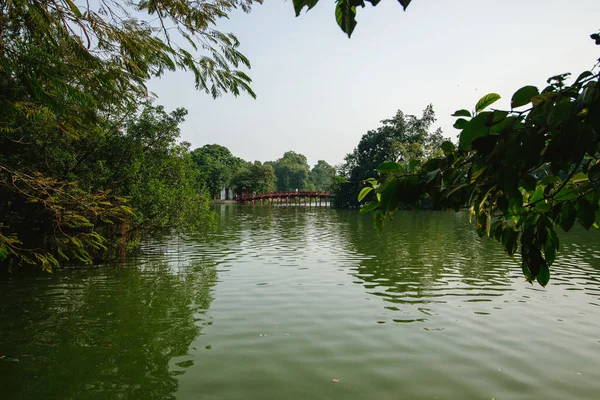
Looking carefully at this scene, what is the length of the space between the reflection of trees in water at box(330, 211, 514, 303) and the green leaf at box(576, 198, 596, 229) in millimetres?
7558

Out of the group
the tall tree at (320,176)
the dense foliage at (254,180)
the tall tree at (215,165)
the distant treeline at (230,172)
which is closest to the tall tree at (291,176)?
the tall tree at (320,176)

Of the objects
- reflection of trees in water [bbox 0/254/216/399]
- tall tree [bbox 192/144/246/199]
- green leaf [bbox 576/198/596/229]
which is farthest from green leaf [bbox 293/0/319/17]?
tall tree [bbox 192/144/246/199]

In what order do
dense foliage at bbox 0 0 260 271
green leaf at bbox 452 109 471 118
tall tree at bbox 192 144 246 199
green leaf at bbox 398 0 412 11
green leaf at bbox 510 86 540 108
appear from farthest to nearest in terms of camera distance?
1. tall tree at bbox 192 144 246 199
2. dense foliage at bbox 0 0 260 271
3. green leaf at bbox 452 109 471 118
4. green leaf at bbox 510 86 540 108
5. green leaf at bbox 398 0 412 11

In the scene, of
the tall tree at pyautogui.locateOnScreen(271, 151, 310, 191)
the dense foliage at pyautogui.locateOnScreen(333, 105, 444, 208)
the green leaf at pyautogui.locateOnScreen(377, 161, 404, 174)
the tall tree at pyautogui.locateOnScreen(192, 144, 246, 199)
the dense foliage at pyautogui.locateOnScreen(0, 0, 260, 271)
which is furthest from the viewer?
the tall tree at pyautogui.locateOnScreen(271, 151, 310, 191)

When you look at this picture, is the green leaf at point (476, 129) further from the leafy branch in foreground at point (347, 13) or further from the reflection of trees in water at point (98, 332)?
the reflection of trees in water at point (98, 332)

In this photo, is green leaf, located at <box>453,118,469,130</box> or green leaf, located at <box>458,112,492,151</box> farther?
green leaf, located at <box>453,118,469,130</box>

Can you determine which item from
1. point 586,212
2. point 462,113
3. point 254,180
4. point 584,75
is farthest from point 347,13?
point 254,180

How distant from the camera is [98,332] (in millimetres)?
6676

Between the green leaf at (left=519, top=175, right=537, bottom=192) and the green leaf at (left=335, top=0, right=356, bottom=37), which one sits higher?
the green leaf at (left=335, top=0, right=356, bottom=37)

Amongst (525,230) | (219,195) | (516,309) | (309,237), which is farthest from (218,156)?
(525,230)

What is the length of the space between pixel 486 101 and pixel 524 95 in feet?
0.48

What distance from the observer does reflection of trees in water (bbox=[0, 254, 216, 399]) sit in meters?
4.90

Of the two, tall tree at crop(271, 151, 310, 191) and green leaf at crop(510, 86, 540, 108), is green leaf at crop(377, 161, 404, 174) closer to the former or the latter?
green leaf at crop(510, 86, 540, 108)

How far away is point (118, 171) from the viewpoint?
13.0m
